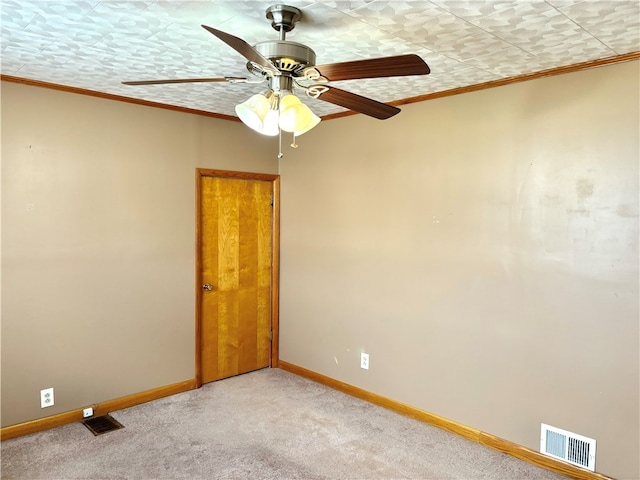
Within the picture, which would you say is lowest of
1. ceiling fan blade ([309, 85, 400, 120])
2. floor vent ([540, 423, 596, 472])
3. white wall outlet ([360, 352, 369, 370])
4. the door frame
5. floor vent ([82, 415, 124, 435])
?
floor vent ([82, 415, 124, 435])

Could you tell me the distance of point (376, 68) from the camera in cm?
170

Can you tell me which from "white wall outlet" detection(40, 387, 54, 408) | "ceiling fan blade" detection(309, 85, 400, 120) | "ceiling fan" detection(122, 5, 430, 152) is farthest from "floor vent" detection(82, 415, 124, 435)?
"ceiling fan blade" detection(309, 85, 400, 120)

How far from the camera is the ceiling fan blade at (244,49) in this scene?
1.42 meters

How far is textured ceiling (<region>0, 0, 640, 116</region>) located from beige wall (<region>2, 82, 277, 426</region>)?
0.46m

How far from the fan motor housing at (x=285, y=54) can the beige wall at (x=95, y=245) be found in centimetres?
205

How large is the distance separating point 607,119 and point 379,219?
65.5 inches

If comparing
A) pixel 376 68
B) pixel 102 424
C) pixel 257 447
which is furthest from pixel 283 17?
pixel 102 424

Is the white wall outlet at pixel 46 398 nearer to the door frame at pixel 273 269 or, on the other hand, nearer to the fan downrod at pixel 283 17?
the door frame at pixel 273 269

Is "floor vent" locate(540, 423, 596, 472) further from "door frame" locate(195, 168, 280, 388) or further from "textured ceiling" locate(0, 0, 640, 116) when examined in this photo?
"door frame" locate(195, 168, 280, 388)

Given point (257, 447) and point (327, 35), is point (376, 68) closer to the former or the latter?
point (327, 35)

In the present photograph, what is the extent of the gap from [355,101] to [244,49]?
0.69 metres

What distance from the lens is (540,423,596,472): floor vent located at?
8.64 feet

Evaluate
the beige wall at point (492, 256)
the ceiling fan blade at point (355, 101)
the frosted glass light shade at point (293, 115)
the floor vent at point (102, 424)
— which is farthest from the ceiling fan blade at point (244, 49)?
the floor vent at point (102, 424)

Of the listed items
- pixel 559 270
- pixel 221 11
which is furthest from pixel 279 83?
pixel 559 270
